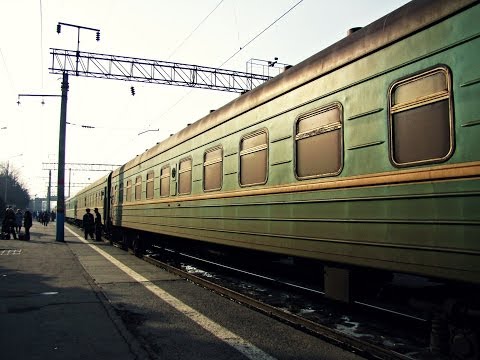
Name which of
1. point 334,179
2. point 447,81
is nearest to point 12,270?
point 334,179

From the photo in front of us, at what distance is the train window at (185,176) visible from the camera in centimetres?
981

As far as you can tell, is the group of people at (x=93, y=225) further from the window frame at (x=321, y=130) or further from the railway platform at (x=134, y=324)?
the window frame at (x=321, y=130)

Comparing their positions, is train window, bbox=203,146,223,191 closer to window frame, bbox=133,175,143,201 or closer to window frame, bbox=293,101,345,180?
window frame, bbox=293,101,345,180

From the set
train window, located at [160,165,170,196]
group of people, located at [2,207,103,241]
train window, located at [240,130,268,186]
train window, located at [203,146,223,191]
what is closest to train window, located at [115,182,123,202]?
group of people, located at [2,207,103,241]

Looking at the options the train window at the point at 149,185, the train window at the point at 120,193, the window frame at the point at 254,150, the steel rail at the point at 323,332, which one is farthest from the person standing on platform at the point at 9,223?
the window frame at the point at 254,150

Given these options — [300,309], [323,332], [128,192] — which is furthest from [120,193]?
[323,332]

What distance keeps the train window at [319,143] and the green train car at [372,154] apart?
0.01 m

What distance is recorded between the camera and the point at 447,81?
12.7ft

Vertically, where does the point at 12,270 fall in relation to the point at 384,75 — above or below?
below

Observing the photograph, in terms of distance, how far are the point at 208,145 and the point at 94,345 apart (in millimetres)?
4691

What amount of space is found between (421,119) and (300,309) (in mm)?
3577

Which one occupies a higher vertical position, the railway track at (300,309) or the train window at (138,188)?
the train window at (138,188)

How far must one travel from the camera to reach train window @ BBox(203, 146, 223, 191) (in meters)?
8.27

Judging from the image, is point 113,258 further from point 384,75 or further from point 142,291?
point 384,75
